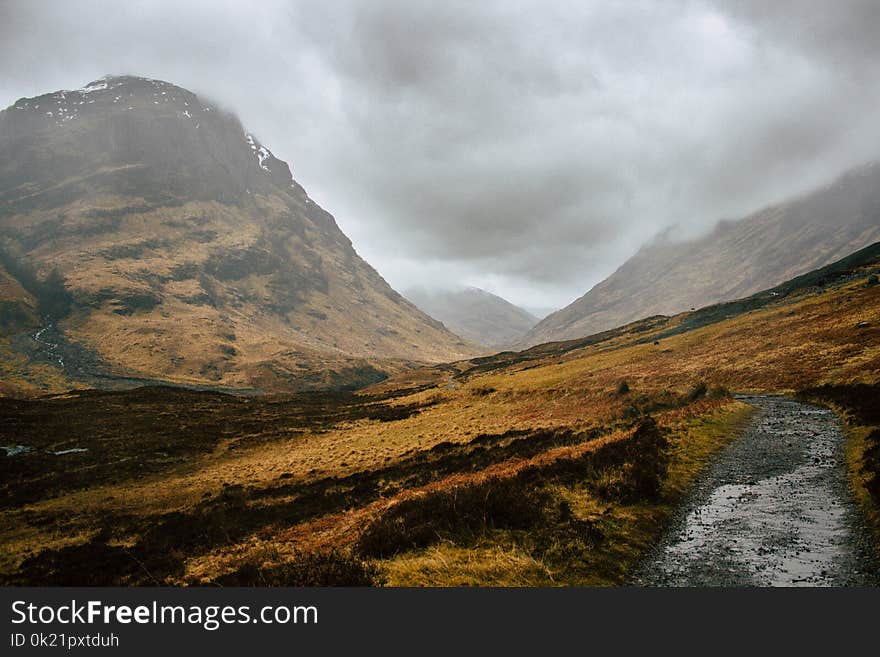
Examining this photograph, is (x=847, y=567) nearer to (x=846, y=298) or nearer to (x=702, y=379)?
(x=702, y=379)

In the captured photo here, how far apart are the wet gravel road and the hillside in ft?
2.00

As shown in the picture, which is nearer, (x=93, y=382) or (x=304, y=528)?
(x=304, y=528)

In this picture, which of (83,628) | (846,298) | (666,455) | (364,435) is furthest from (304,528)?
(846,298)

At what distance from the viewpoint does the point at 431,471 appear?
27.5 m

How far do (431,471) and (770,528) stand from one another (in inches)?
802

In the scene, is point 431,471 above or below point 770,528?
below

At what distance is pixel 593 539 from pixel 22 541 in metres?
32.2

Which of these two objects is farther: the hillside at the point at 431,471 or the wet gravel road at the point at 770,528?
the hillside at the point at 431,471

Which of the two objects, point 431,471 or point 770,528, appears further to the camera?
point 431,471

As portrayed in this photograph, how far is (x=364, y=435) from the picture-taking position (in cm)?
5081

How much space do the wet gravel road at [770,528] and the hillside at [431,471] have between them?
0.61m

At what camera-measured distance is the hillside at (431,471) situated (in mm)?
9281

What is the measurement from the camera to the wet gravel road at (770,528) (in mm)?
7340

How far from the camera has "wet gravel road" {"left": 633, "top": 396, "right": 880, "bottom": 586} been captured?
24.1 feet
